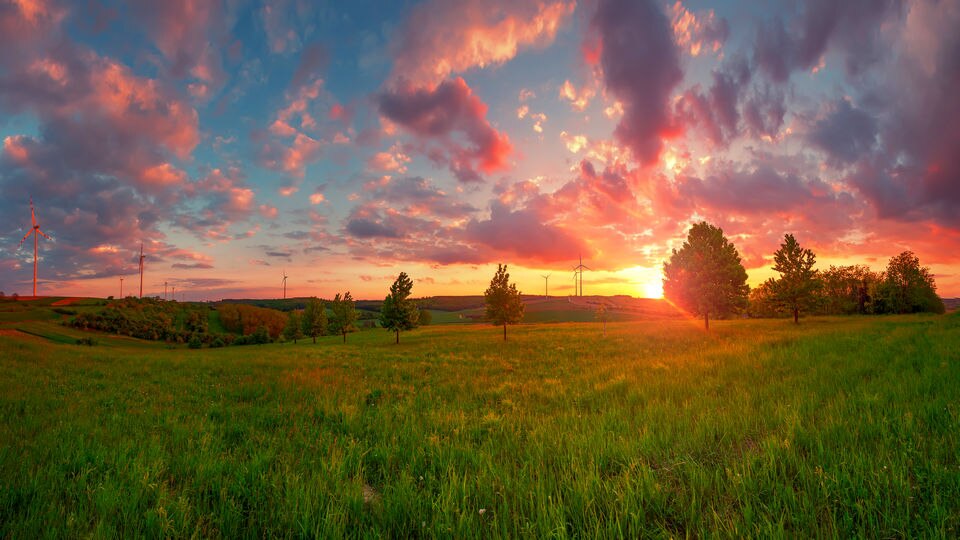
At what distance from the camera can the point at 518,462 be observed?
204 inches

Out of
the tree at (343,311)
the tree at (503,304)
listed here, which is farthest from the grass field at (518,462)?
the tree at (343,311)

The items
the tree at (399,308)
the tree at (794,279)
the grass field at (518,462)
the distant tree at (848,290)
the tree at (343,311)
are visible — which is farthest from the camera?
the distant tree at (848,290)

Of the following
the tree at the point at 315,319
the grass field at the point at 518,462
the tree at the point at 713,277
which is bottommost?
the tree at the point at 315,319

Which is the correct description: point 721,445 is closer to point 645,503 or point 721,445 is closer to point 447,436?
point 645,503

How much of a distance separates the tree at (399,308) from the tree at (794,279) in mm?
47640

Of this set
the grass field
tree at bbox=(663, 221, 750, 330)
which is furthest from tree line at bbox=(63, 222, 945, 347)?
the grass field

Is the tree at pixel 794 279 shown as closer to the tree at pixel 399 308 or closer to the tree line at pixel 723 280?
the tree line at pixel 723 280

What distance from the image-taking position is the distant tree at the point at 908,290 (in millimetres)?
73688

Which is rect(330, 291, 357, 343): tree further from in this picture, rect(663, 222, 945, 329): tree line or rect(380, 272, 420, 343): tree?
rect(663, 222, 945, 329): tree line

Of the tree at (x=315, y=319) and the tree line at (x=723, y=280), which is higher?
the tree line at (x=723, y=280)

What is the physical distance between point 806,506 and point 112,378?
22.8m

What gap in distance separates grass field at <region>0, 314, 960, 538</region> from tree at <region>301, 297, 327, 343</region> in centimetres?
Result: 6114

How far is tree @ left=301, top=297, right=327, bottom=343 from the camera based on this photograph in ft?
222

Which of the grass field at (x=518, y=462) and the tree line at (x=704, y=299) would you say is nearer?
the grass field at (x=518, y=462)
